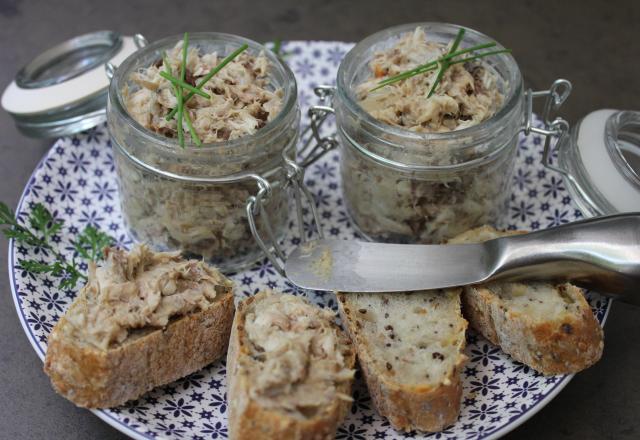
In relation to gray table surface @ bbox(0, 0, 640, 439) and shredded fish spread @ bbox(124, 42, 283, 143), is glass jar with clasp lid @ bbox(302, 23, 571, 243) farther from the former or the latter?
gray table surface @ bbox(0, 0, 640, 439)

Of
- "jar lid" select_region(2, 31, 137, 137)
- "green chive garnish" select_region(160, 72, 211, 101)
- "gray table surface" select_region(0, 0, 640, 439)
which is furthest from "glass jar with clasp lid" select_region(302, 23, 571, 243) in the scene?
"gray table surface" select_region(0, 0, 640, 439)

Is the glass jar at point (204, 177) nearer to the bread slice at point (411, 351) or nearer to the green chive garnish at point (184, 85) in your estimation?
the green chive garnish at point (184, 85)

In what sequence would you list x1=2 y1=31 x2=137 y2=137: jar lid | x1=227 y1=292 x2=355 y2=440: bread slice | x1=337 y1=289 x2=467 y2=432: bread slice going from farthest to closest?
x1=2 y1=31 x2=137 y2=137: jar lid → x1=337 y1=289 x2=467 y2=432: bread slice → x1=227 y1=292 x2=355 y2=440: bread slice

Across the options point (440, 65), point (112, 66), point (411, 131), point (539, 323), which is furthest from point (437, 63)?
point (112, 66)

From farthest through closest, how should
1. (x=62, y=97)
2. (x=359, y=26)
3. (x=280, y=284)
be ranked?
(x=359, y=26), (x=62, y=97), (x=280, y=284)

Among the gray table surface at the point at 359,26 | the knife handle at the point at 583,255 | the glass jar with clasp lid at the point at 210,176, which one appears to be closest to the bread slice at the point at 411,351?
the knife handle at the point at 583,255

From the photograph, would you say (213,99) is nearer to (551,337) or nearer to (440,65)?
(440,65)
